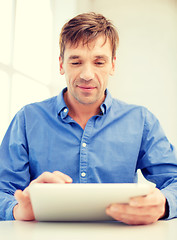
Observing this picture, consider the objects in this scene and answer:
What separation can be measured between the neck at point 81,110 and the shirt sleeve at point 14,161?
0.22 meters

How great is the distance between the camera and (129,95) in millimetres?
3139

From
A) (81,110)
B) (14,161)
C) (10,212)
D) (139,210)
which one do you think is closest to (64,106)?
(81,110)

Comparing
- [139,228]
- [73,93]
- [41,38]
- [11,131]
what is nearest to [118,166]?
[73,93]

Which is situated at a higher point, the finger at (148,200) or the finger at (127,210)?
the finger at (148,200)

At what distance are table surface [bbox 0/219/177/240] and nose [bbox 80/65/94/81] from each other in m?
0.66

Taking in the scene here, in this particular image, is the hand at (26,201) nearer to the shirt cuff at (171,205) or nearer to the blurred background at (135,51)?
the shirt cuff at (171,205)

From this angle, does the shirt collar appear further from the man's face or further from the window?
the window

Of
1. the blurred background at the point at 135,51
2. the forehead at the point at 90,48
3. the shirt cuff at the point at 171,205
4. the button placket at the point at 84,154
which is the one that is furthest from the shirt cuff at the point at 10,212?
the blurred background at the point at 135,51

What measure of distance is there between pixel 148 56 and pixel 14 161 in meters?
2.11

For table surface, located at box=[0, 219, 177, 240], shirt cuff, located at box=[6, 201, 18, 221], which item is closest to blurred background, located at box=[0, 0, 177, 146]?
shirt cuff, located at box=[6, 201, 18, 221]

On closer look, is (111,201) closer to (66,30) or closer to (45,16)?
(66,30)

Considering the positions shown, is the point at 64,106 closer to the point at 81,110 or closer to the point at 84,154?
the point at 81,110

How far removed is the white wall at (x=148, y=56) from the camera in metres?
3.06

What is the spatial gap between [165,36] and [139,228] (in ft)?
8.42
